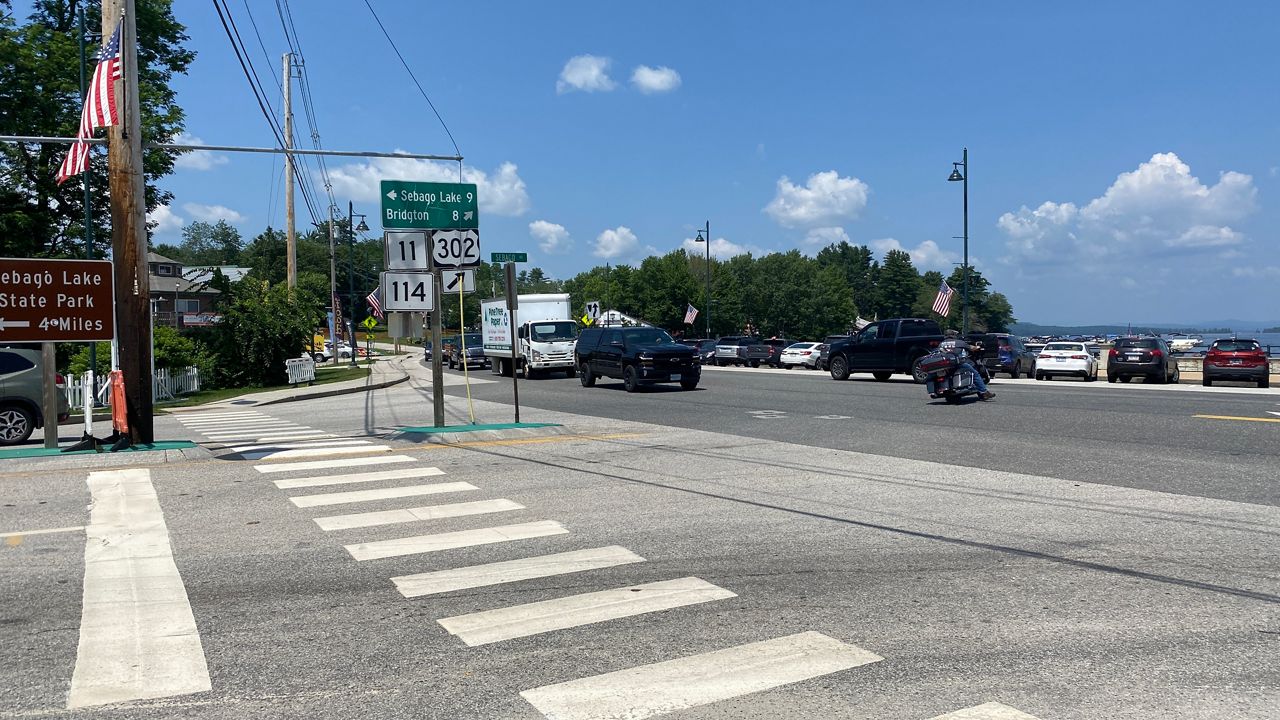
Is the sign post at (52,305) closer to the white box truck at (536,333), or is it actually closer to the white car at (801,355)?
the white box truck at (536,333)

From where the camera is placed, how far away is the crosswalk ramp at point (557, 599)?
415 cm

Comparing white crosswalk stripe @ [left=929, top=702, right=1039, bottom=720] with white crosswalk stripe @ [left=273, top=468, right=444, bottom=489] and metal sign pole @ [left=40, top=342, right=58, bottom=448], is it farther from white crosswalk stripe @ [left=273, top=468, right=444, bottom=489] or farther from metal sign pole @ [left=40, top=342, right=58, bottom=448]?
metal sign pole @ [left=40, top=342, right=58, bottom=448]

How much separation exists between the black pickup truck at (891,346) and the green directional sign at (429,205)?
1672 centimetres

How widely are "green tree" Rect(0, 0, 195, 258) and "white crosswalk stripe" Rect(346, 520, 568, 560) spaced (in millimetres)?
27063

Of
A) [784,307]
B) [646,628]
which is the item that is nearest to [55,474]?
[646,628]

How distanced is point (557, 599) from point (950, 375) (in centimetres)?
1547

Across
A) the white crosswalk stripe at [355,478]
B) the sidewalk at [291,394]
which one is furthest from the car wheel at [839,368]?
the white crosswalk stripe at [355,478]

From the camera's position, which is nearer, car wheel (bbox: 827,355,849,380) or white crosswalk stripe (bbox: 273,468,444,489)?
white crosswalk stripe (bbox: 273,468,444,489)

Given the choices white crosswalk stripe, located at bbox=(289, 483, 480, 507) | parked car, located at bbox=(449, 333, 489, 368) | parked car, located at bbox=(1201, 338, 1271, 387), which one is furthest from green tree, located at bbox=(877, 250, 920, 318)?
white crosswalk stripe, located at bbox=(289, 483, 480, 507)

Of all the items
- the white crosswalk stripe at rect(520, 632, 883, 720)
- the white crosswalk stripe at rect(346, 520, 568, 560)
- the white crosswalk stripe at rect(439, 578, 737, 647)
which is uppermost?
the white crosswalk stripe at rect(346, 520, 568, 560)

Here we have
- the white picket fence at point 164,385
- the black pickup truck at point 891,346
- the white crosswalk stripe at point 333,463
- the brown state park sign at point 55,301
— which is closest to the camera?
the white crosswalk stripe at point 333,463

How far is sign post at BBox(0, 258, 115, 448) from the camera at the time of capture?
11727mm

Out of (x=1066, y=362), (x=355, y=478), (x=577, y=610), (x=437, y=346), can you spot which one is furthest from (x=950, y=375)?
(x=1066, y=362)

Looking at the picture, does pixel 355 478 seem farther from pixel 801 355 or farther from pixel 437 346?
pixel 801 355
